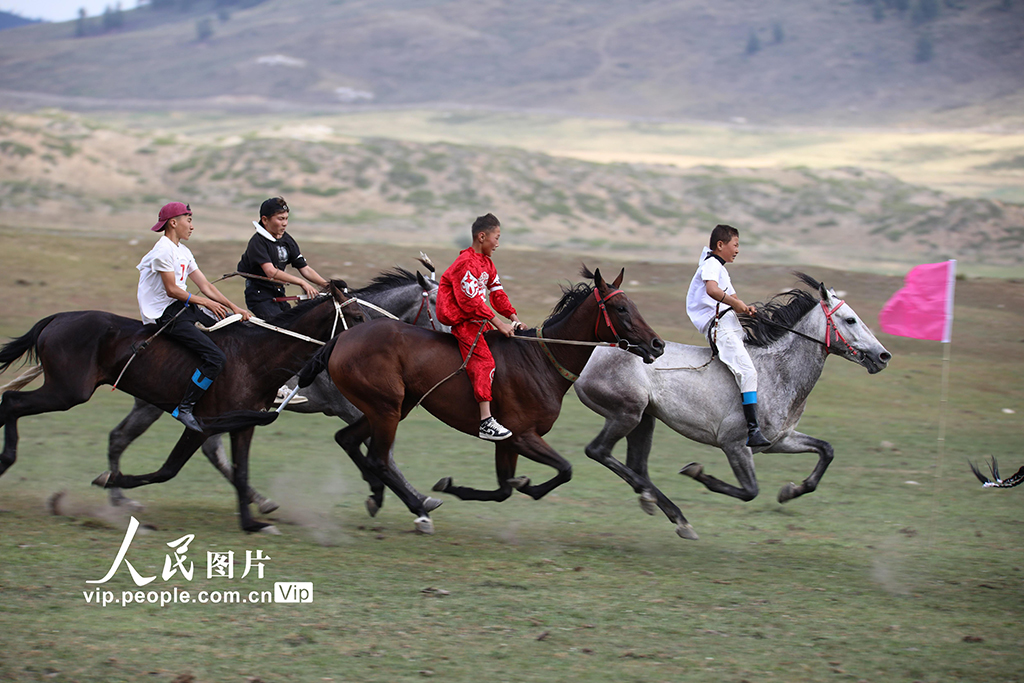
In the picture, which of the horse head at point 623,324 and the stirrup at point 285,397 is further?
the stirrup at point 285,397

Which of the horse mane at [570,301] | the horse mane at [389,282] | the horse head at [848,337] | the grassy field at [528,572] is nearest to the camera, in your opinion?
the grassy field at [528,572]

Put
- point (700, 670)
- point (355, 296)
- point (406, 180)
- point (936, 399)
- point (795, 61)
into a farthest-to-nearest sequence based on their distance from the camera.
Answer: point (795, 61), point (406, 180), point (936, 399), point (355, 296), point (700, 670)

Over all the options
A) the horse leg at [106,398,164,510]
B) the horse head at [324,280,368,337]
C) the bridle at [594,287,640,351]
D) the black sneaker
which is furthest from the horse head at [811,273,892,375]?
the horse leg at [106,398,164,510]

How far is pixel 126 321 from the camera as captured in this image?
782cm

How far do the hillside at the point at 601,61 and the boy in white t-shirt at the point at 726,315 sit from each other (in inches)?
2582

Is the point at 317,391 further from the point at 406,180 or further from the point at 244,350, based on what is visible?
the point at 406,180

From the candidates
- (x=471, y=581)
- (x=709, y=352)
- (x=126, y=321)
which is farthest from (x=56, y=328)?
(x=709, y=352)

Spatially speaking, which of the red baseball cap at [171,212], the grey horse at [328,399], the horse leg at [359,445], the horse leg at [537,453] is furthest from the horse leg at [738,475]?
the red baseball cap at [171,212]

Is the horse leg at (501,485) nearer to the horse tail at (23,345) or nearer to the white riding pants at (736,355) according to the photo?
the white riding pants at (736,355)

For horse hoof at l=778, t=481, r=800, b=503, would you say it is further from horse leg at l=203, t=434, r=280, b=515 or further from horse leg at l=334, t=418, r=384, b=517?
horse leg at l=203, t=434, r=280, b=515

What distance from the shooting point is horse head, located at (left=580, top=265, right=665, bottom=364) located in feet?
24.1

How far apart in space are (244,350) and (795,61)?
8870 cm

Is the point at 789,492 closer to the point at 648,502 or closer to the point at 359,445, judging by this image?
the point at 648,502

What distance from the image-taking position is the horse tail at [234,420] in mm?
7453
